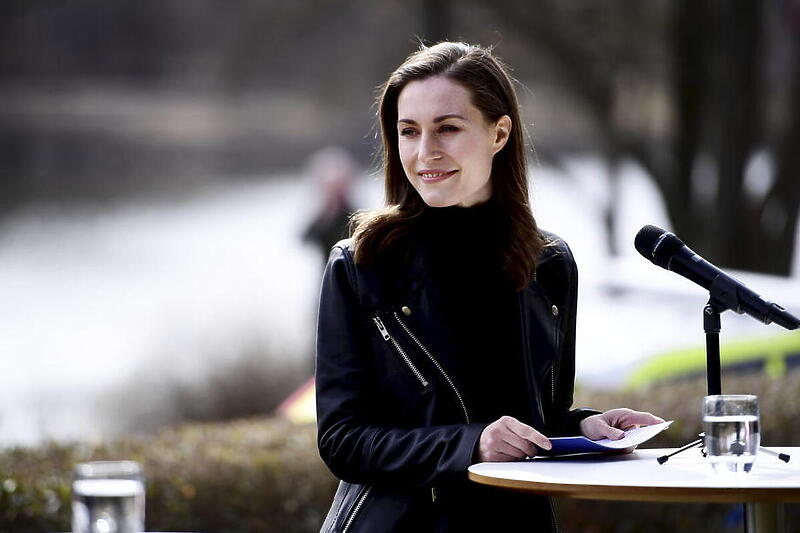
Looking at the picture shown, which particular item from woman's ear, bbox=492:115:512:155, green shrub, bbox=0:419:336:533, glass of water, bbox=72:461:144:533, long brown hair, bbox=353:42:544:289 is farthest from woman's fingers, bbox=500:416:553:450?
green shrub, bbox=0:419:336:533

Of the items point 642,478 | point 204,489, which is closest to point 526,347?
point 642,478

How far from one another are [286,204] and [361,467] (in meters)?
9.02

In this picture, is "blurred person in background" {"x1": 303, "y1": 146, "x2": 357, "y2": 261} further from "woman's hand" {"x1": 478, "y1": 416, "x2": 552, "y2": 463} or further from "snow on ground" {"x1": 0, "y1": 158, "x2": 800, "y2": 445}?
"woman's hand" {"x1": 478, "y1": 416, "x2": 552, "y2": 463}

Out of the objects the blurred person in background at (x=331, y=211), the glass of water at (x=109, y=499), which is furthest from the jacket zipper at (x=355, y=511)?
the blurred person in background at (x=331, y=211)

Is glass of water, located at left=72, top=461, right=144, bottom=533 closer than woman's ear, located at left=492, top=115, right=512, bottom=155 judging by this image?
Yes

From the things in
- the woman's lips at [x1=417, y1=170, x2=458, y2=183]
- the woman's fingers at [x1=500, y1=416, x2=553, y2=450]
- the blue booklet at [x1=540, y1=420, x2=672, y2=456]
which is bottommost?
the blue booklet at [x1=540, y1=420, x2=672, y2=456]

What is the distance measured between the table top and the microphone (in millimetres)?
283

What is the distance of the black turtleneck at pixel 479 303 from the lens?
3110mm

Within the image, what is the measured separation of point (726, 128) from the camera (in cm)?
1218

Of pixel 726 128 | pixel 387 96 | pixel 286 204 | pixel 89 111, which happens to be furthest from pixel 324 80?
pixel 387 96

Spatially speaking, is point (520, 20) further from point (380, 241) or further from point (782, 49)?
point (380, 241)

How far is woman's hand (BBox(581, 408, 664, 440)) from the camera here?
124 inches

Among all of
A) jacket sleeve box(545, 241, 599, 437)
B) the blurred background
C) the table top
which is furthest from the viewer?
the blurred background

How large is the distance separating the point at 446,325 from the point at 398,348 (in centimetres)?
12
